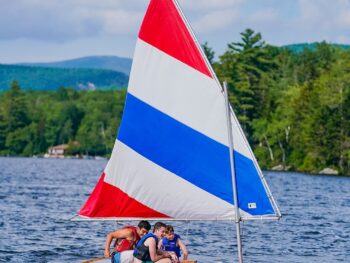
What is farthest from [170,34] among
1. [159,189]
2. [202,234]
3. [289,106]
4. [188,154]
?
[289,106]

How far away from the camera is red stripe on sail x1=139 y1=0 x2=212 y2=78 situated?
69.4ft

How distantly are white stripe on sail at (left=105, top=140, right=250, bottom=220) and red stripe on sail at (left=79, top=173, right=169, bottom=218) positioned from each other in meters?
0.10

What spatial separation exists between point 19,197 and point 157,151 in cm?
4990

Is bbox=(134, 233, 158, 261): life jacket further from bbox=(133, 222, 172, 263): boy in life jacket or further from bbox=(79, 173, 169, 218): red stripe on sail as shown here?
bbox=(79, 173, 169, 218): red stripe on sail

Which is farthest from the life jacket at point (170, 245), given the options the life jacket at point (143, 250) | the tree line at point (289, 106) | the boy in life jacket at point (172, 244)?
the tree line at point (289, 106)

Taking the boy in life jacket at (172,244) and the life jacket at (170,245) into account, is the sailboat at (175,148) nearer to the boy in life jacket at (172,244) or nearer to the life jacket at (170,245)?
the boy in life jacket at (172,244)

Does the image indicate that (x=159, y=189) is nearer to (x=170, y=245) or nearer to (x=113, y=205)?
(x=113, y=205)

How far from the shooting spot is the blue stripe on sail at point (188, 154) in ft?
68.8

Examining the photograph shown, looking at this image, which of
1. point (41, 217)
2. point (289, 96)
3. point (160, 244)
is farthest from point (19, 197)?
point (289, 96)

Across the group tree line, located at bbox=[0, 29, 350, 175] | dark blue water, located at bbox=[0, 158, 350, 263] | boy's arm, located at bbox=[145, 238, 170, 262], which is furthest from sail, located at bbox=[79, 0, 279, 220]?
tree line, located at bbox=[0, 29, 350, 175]

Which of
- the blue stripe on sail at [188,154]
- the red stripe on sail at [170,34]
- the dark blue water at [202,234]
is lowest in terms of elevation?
the dark blue water at [202,234]

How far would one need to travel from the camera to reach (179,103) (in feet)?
71.2

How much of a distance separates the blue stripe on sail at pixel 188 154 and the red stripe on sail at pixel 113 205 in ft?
3.26

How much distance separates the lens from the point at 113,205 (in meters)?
22.2
